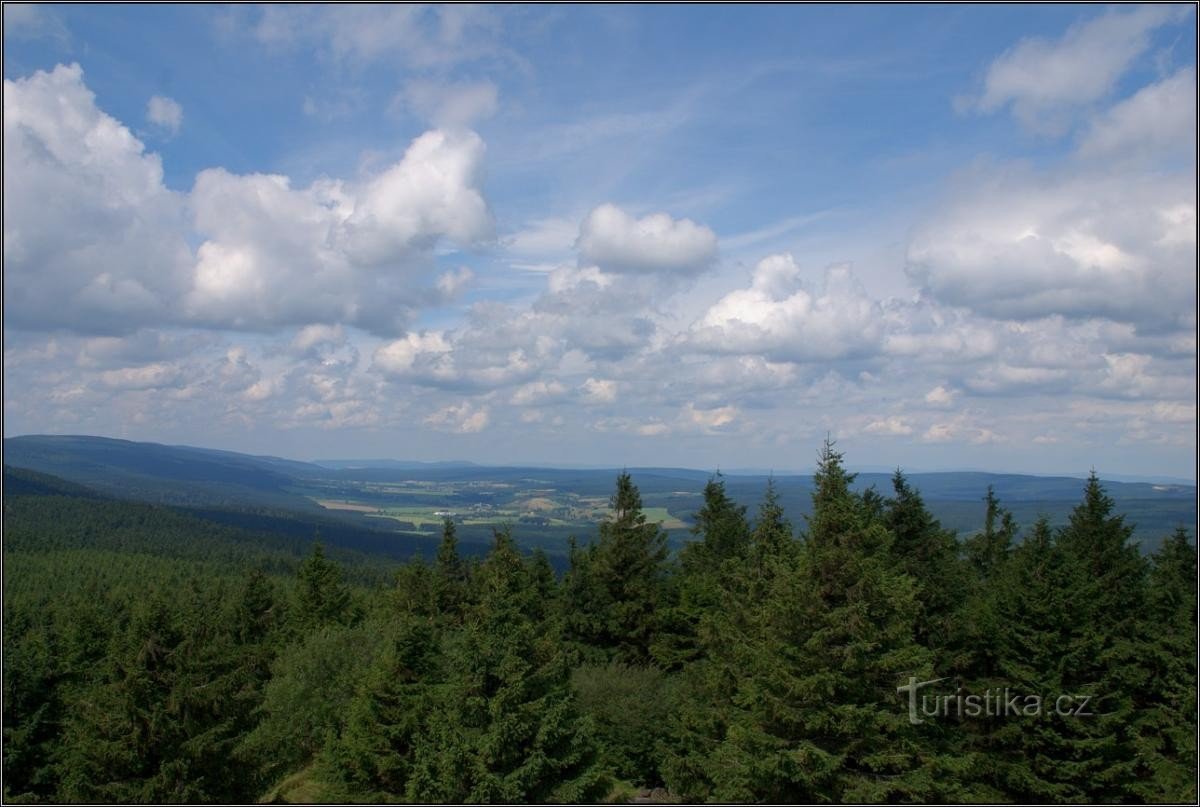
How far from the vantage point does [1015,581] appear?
2706cm

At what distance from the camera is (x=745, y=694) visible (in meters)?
20.7

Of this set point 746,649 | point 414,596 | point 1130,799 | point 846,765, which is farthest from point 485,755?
point 414,596

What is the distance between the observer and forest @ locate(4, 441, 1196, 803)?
63.0ft

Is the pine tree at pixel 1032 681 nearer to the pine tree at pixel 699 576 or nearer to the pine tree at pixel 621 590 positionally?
the pine tree at pixel 699 576

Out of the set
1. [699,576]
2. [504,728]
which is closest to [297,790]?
[504,728]

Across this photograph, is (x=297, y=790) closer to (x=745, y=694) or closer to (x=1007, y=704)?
(x=745, y=694)

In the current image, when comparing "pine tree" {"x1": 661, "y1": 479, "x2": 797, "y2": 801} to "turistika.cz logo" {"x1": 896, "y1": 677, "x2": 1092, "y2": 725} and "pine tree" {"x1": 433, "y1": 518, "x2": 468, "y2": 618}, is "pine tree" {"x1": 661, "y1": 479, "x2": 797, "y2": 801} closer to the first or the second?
"turistika.cz logo" {"x1": 896, "y1": 677, "x2": 1092, "y2": 725}

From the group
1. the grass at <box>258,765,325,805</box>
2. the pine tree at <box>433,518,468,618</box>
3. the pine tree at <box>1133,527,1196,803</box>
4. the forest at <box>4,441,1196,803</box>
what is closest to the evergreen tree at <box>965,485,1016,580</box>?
the forest at <box>4,441,1196,803</box>

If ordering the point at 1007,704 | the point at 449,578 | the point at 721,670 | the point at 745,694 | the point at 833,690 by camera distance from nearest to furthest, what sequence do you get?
the point at 833,690 < the point at 745,694 < the point at 1007,704 < the point at 721,670 < the point at 449,578

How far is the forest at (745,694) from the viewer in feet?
63.0

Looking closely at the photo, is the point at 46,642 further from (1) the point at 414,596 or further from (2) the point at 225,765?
(2) the point at 225,765

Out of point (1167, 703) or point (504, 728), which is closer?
point (504, 728)

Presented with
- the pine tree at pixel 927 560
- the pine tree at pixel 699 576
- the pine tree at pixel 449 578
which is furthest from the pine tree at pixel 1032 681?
the pine tree at pixel 449 578

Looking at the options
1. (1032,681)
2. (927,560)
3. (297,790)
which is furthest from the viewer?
(297,790)
